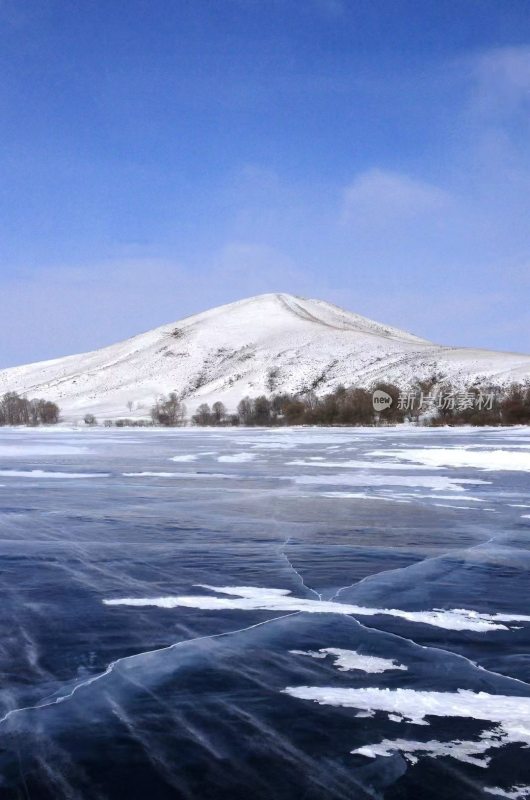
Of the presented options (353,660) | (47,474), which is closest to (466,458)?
(47,474)

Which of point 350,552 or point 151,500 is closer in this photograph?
point 350,552

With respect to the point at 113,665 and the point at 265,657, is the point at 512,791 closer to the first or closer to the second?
the point at 265,657

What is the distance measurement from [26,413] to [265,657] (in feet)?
462

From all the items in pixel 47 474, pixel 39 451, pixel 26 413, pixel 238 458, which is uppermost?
pixel 26 413

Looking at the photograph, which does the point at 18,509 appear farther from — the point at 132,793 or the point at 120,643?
the point at 132,793

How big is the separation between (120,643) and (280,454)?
26184 millimetres

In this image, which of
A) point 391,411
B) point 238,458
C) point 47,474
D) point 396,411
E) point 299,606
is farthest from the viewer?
point 396,411

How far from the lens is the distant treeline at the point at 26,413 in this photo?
135125mm

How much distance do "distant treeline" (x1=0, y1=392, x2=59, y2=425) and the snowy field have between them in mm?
126559

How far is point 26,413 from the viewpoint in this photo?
14012 cm

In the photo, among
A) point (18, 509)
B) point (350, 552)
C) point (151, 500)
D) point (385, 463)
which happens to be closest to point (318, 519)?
point (350, 552)

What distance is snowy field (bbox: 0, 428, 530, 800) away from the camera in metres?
4.12

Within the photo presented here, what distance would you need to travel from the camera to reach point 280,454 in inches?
1271

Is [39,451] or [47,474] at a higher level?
[39,451]
